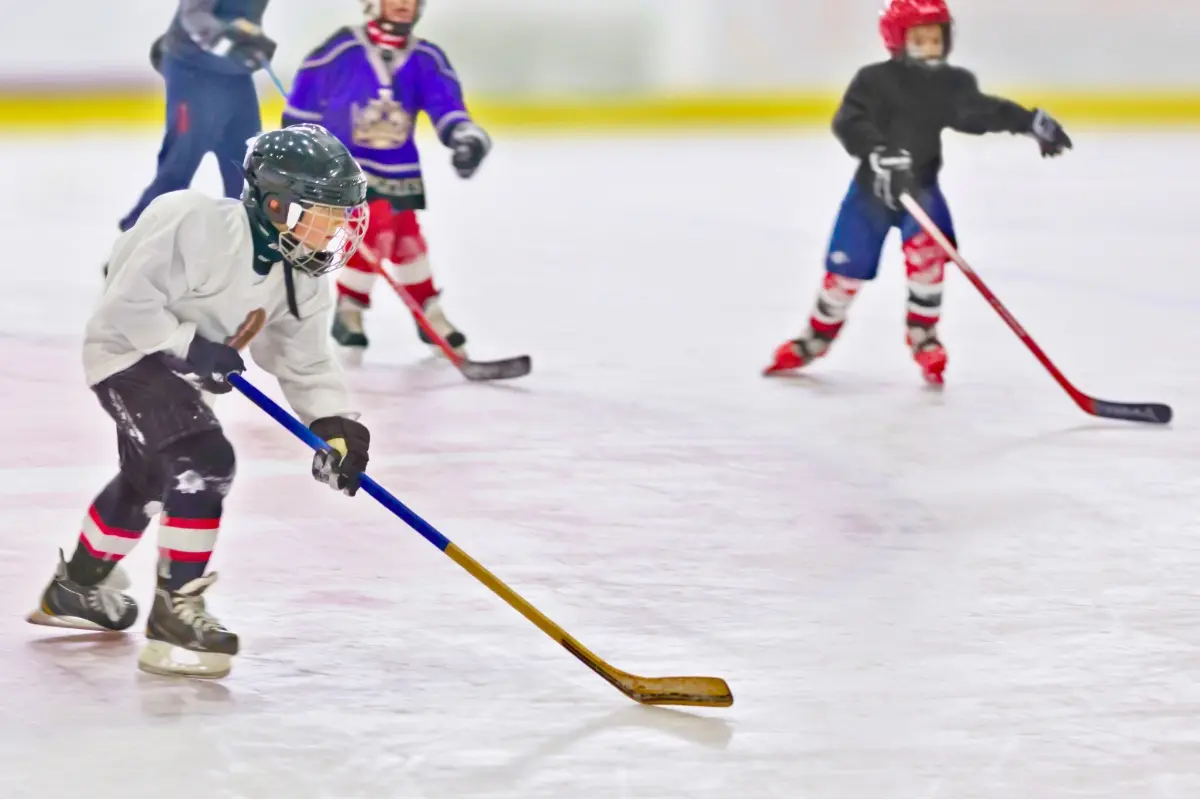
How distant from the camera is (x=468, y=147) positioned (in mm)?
4426

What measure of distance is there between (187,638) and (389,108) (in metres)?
2.34

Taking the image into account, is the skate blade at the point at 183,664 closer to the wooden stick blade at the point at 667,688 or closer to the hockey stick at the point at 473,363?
the wooden stick blade at the point at 667,688

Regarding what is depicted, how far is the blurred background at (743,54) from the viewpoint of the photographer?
441 inches

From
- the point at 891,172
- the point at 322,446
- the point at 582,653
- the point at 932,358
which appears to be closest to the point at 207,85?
the point at 891,172

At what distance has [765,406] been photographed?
4.21m

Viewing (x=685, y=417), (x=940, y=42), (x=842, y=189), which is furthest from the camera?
(x=842, y=189)

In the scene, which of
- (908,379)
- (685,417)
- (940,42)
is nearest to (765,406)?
(685,417)

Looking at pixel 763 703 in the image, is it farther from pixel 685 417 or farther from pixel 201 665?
pixel 685 417

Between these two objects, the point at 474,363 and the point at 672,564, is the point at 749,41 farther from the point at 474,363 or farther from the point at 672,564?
the point at 672,564

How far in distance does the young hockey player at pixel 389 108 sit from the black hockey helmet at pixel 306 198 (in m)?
2.05

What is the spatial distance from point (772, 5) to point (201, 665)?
972 cm

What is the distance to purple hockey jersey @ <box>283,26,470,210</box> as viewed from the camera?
4422mm

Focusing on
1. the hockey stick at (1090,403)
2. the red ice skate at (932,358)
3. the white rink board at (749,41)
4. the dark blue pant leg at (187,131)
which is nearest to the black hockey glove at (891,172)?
the hockey stick at (1090,403)

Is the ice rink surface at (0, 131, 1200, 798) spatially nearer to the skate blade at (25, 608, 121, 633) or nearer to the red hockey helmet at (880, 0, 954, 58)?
the skate blade at (25, 608, 121, 633)
